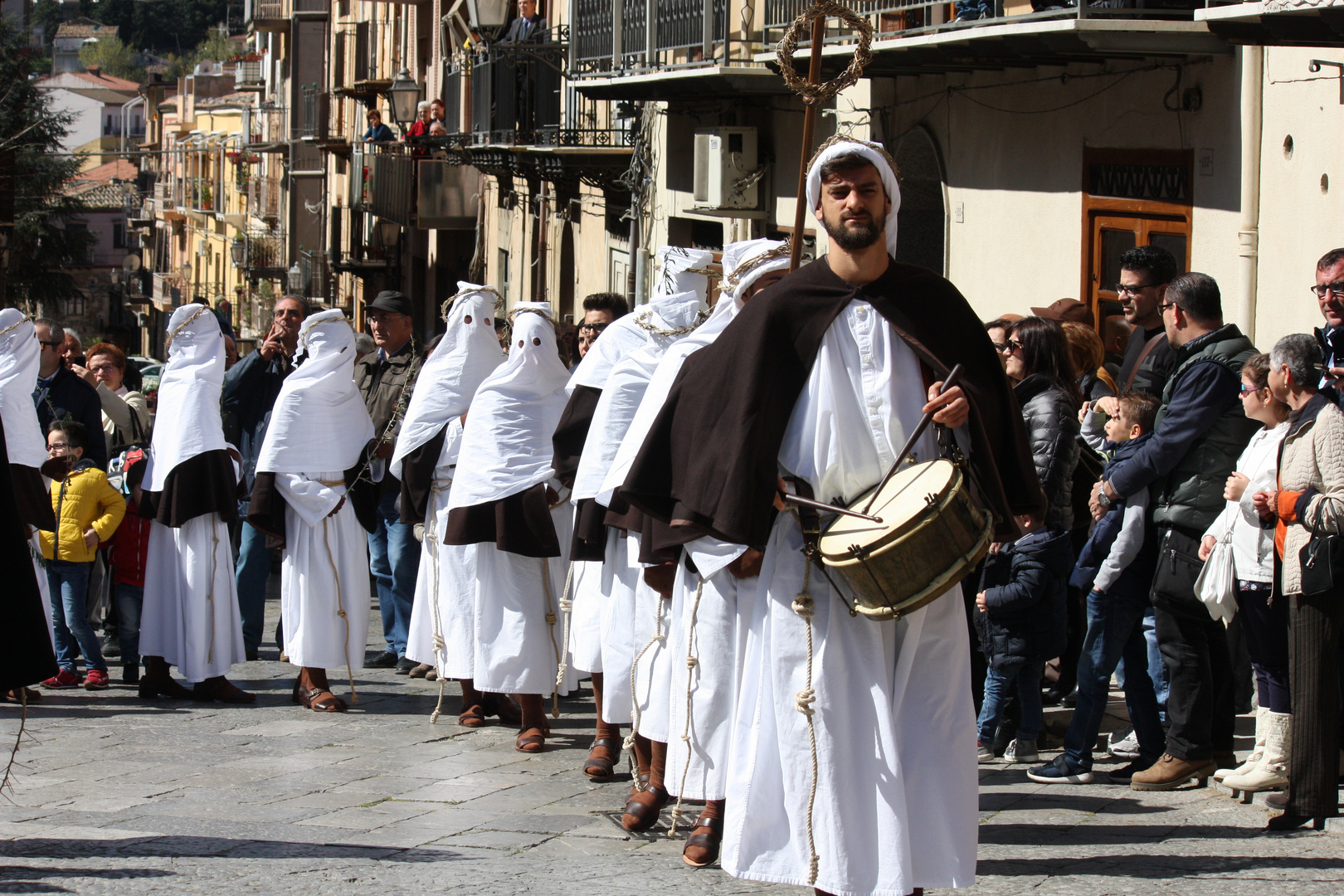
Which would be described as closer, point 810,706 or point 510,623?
point 810,706

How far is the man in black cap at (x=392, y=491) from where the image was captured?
9.77 metres

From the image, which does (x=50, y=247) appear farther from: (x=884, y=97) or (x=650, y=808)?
(x=650, y=808)

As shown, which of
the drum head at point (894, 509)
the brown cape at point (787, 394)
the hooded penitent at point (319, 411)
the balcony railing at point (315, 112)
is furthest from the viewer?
the balcony railing at point (315, 112)

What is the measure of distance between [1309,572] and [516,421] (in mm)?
3639

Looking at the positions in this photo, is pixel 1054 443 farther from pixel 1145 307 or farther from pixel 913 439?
pixel 913 439

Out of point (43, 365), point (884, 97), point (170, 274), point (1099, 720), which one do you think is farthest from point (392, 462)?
point (170, 274)

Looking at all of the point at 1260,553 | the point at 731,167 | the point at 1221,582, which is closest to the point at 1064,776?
the point at 1221,582

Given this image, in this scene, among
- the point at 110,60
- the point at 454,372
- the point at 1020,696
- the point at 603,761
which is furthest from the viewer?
the point at 110,60

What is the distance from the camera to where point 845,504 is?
470 cm

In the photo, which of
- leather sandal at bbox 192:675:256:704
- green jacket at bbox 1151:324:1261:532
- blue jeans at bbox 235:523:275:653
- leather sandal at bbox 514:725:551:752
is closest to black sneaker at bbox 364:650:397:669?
blue jeans at bbox 235:523:275:653

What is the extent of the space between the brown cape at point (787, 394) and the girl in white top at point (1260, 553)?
4.64 ft

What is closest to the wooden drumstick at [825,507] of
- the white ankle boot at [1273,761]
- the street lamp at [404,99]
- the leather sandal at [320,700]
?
the white ankle boot at [1273,761]

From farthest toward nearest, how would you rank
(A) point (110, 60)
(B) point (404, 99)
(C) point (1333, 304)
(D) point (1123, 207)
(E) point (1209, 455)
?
→ (A) point (110, 60), (B) point (404, 99), (D) point (1123, 207), (E) point (1209, 455), (C) point (1333, 304)

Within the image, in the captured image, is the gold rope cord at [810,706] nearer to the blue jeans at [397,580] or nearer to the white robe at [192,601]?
the white robe at [192,601]
